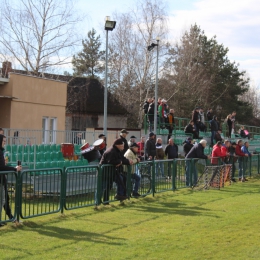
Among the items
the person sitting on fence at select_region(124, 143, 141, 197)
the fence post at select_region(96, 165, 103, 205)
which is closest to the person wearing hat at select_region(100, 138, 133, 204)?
the fence post at select_region(96, 165, 103, 205)

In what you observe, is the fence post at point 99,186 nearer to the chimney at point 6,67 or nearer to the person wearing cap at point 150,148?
the person wearing cap at point 150,148

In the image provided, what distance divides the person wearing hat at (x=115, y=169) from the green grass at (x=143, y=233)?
365 millimetres

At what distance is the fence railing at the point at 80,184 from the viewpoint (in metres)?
10.9

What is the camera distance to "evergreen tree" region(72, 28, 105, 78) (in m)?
64.9

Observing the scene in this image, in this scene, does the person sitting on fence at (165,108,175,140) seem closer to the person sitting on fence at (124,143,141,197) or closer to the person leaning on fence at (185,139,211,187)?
the person leaning on fence at (185,139,211,187)

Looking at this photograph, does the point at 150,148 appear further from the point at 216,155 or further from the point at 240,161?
the point at 240,161

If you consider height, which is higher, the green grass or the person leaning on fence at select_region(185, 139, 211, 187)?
the person leaning on fence at select_region(185, 139, 211, 187)

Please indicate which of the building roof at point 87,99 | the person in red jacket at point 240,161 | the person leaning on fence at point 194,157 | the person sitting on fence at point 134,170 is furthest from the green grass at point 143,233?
the building roof at point 87,99

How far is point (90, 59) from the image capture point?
66.1 metres

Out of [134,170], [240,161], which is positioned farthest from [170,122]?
[134,170]

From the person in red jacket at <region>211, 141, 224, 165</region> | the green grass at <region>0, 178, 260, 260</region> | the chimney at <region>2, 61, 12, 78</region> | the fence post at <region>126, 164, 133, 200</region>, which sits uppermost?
the chimney at <region>2, 61, 12, 78</region>

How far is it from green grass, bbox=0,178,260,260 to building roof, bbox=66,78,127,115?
35589 mm

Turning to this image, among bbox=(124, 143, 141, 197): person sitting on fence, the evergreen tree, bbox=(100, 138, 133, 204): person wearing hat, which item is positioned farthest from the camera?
the evergreen tree

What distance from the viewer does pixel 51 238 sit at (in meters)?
9.50
